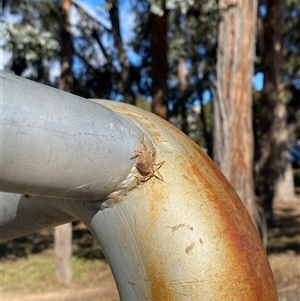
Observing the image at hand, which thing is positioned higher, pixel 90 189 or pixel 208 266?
pixel 90 189

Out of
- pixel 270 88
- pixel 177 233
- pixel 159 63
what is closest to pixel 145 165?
pixel 177 233

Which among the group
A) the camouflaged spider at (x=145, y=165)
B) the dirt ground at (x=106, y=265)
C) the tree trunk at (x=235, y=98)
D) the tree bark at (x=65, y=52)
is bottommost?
the dirt ground at (x=106, y=265)

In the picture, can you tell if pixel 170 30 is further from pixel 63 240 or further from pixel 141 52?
pixel 63 240

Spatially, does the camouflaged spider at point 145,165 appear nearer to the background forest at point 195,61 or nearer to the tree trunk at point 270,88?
the background forest at point 195,61

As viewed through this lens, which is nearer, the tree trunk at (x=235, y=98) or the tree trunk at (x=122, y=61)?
the tree trunk at (x=235, y=98)

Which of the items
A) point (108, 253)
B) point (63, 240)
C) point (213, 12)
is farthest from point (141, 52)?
point (108, 253)

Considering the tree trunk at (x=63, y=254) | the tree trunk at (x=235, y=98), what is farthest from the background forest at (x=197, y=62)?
the tree trunk at (x=63, y=254)
